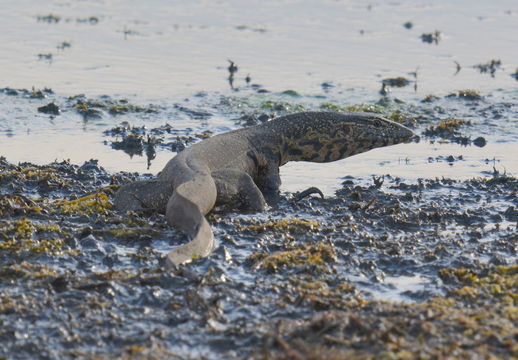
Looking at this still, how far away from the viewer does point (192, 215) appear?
8117 mm

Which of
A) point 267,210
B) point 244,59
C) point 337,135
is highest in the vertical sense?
point 244,59

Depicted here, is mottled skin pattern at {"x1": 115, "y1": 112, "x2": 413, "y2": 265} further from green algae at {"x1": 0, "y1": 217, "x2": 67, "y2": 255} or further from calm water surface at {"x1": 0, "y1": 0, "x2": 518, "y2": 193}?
green algae at {"x1": 0, "y1": 217, "x2": 67, "y2": 255}

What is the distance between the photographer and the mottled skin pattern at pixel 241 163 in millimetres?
8258

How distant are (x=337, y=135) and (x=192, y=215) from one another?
350cm

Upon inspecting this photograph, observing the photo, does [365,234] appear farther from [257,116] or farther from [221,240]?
Answer: [257,116]

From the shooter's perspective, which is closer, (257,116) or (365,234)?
(365,234)

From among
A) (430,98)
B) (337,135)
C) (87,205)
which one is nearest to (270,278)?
(87,205)

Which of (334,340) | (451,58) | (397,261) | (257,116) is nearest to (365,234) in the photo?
(397,261)

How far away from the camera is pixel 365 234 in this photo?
849 centimetres

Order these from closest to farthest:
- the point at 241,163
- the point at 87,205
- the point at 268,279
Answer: the point at 268,279 < the point at 87,205 < the point at 241,163

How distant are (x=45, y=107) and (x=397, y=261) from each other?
7.88 metres

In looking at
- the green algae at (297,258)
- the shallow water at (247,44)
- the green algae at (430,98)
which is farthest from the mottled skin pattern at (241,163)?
the shallow water at (247,44)

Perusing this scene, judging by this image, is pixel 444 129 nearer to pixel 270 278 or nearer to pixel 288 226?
pixel 288 226

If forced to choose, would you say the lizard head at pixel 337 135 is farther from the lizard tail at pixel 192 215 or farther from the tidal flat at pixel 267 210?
the lizard tail at pixel 192 215
